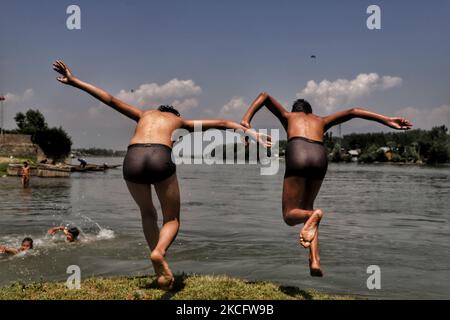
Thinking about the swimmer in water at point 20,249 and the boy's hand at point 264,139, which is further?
the swimmer in water at point 20,249

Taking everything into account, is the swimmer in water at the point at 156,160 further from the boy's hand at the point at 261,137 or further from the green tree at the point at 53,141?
the green tree at the point at 53,141

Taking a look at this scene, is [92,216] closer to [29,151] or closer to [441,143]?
[29,151]

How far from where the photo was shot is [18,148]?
3194 inches

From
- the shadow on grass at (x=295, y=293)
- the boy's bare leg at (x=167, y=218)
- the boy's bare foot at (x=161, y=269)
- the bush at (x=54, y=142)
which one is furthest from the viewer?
the bush at (x=54, y=142)

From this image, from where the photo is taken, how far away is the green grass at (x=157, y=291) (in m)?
6.40

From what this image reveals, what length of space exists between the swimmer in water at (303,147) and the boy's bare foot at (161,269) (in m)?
1.89

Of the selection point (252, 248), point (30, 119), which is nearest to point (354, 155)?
point (30, 119)

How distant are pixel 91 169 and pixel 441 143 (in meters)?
119

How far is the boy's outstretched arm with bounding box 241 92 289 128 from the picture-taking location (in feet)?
22.1

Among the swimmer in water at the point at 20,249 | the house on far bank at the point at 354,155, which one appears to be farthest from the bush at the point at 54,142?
the house on far bank at the point at 354,155

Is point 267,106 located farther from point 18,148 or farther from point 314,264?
point 18,148

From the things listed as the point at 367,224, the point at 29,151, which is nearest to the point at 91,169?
the point at 29,151

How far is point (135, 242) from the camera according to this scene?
13695 mm

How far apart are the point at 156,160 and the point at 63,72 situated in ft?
7.02
